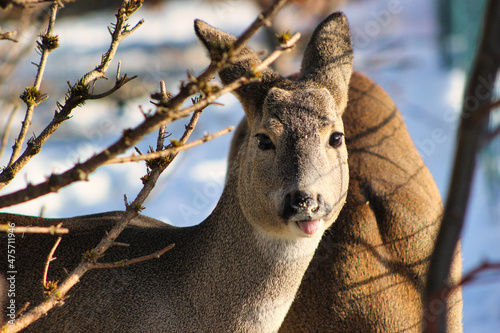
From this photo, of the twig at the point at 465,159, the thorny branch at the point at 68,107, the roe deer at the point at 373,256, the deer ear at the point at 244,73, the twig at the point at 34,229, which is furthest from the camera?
the roe deer at the point at 373,256

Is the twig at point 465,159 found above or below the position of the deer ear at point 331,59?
above

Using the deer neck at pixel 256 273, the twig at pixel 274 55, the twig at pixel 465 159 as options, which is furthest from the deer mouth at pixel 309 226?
Result: the twig at pixel 465 159

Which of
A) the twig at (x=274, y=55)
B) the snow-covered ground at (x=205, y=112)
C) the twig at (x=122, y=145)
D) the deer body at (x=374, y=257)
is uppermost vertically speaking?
the twig at (x=274, y=55)

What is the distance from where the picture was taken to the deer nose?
2.54 metres

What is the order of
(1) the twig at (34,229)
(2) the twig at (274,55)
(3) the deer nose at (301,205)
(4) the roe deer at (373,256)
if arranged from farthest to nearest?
(4) the roe deer at (373,256), (3) the deer nose at (301,205), (2) the twig at (274,55), (1) the twig at (34,229)

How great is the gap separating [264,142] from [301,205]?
1.71 feet

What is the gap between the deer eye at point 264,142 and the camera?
2889mm

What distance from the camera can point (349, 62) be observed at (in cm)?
355

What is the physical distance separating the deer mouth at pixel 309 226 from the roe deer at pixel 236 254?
67 mm

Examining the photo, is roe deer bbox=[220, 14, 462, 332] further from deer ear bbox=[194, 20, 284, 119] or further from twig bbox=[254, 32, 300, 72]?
twig bbox=[254, 32, 300, 72]

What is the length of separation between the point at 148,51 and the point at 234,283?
451 inches

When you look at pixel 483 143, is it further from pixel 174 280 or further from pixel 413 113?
pixel 413 113

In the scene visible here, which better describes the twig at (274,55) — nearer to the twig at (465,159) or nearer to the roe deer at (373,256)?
the twig at (465,159)

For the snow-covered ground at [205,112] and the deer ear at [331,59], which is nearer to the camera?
the deer ear at [331,59]
